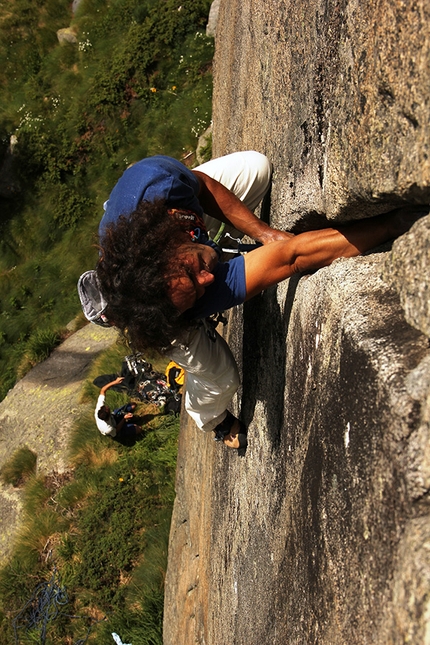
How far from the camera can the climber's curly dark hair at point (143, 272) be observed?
5.54 ft

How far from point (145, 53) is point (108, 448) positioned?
5.58m

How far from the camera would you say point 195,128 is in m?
7.59

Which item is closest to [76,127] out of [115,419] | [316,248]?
[115,419]

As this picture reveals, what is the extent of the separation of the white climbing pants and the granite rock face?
9 cm

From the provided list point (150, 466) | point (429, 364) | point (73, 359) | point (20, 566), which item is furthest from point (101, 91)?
point (429, 364)

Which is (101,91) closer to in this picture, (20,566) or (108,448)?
(108,448)

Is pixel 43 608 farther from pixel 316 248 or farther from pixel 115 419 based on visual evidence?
pixel 316 248

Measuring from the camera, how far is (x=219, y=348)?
8.10ft

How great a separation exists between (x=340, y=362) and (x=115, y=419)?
18.0 ft

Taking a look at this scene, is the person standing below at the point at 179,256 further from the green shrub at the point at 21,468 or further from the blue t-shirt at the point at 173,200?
the green shrub at the point at 21,468

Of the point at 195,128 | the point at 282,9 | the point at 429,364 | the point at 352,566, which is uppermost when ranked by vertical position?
the point at 282,9

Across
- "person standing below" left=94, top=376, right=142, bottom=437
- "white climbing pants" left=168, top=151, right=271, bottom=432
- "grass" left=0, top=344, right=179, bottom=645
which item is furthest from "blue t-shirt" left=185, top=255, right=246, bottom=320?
"person standing below" left=94, top=376, right=142, bottom=437

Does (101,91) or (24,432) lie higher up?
(101,91)

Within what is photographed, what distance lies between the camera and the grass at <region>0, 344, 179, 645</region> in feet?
17.5
